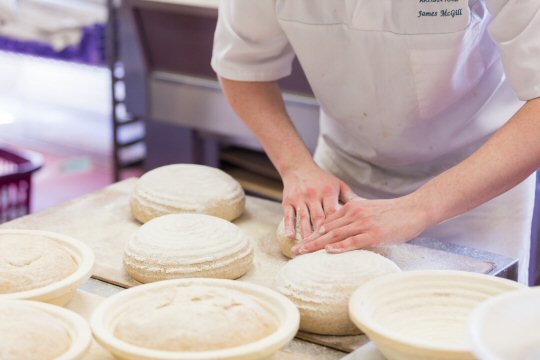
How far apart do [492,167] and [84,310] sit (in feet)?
2.75

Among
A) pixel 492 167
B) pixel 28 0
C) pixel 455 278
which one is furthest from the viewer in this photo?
pixel 28 0

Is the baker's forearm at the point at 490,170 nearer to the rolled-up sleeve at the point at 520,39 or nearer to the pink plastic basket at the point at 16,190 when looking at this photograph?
the rolled-up sleeve at the point at 520,39

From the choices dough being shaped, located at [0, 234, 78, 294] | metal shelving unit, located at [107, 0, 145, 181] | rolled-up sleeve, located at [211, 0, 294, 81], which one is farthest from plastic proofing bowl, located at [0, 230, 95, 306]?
metal shelving unit, located at [107, 0, 145, 181]

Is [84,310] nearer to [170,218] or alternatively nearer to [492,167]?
[170,218]

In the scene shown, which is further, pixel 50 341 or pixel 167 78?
pixel 167 78

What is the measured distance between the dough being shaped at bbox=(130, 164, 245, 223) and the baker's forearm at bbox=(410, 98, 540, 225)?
49 centimetres

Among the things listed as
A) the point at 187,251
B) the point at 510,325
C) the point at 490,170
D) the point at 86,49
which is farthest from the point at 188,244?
the point at 86,49

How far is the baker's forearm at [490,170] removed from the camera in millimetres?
1637

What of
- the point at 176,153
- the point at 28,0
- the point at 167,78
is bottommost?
the point at 176,153

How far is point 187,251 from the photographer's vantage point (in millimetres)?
1622

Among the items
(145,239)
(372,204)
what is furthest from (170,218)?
(372,204)

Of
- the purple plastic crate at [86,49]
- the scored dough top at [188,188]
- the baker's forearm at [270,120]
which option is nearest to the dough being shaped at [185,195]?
the scored dough top at [188,188]

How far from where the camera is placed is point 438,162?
6.92ft

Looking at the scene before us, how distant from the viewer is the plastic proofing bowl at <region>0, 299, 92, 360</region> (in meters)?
1.19
